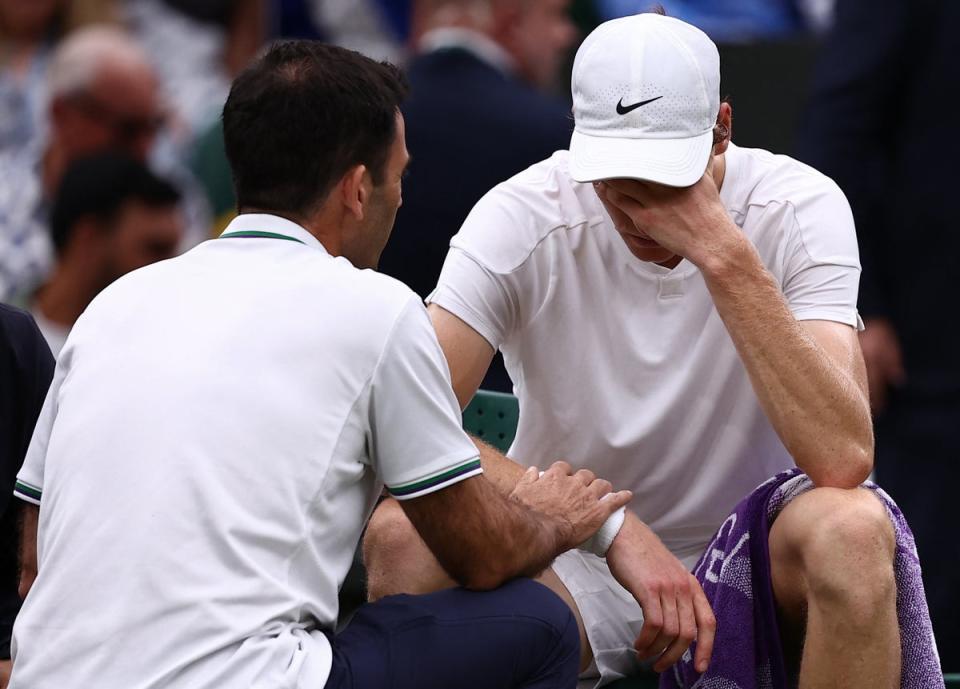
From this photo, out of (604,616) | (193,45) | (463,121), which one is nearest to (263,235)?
(604,616)

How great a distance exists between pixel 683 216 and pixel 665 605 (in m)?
0.61

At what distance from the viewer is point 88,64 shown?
620 centimetres

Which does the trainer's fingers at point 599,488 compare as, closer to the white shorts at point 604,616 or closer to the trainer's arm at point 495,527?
the trainer's arm at point 495,527

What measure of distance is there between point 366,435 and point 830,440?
792 mm

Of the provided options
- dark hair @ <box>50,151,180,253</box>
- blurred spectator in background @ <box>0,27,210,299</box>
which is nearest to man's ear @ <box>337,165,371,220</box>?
dark hair @ <box>50,151,180,253</box>

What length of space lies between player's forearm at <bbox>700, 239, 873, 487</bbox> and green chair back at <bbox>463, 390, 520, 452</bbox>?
2.41ft

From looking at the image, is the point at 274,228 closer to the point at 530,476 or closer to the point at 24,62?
the point at 530,476

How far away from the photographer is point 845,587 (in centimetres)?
271

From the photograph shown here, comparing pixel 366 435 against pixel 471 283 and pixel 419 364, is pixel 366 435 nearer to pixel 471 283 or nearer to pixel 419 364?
pixel 419 364

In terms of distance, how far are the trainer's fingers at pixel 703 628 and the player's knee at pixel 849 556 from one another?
0.18 meters

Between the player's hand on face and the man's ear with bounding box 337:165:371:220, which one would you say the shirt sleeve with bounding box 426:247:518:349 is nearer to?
the player's hand on face

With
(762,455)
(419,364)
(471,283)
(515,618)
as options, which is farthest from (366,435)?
(762,455)

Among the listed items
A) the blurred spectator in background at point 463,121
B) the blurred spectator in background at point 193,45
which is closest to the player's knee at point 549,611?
the blurred spectator in background at point 463,121

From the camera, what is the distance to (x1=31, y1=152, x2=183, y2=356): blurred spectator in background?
529cm
